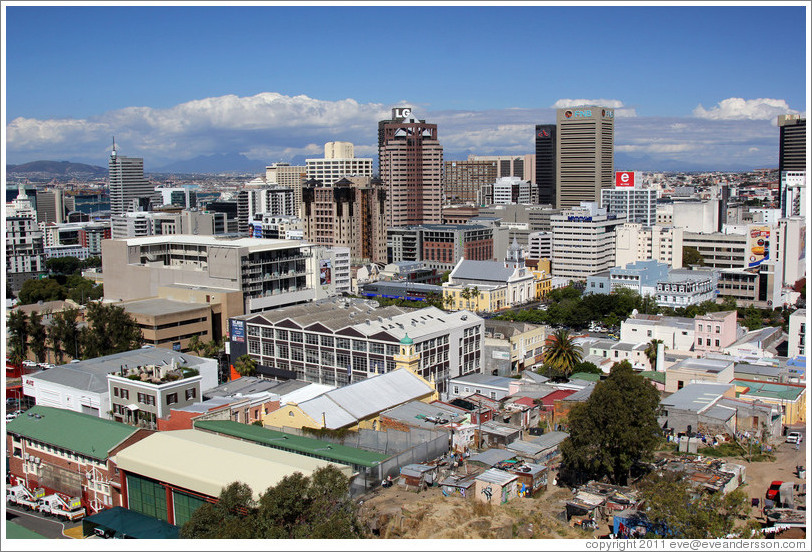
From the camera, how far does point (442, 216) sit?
9006 cm

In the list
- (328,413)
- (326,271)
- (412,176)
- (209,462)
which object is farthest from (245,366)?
(412,176)

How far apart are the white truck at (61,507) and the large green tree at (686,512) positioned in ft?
50.4

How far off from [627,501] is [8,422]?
1991 centimetres

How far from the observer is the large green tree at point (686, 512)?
17.2 metres

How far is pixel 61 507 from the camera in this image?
2248cm

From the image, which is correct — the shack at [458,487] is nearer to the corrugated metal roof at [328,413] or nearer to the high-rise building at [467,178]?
the corrugated metal roof at [328,413]

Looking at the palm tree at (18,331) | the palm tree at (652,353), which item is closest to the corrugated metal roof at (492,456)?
the palm tree at (652,353)

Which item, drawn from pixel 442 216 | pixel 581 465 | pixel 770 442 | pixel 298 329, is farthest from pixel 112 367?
pixel 442 216

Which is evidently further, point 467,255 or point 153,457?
point 467,255

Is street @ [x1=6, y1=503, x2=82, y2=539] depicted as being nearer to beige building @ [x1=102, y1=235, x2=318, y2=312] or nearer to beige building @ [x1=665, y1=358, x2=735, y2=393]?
beige building @ [x1=665, y1=358, x2=735, y2=393]

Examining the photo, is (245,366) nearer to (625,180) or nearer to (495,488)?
(495,488)

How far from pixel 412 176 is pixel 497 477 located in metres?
66.7

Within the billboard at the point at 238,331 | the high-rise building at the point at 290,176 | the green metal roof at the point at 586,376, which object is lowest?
the green metal roof at the point at 586,376

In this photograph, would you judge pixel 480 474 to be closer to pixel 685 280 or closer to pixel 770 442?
pixel 770 442
